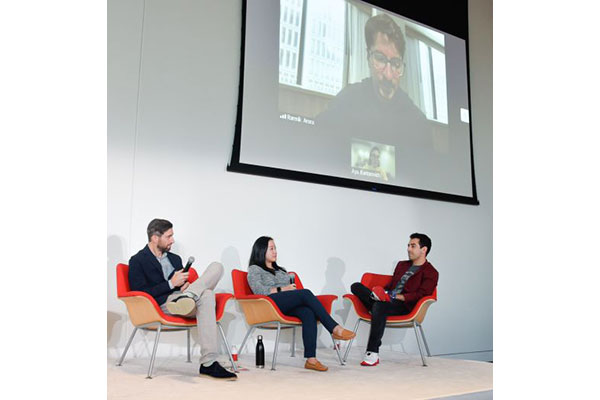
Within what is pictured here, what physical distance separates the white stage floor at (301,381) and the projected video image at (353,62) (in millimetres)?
2478

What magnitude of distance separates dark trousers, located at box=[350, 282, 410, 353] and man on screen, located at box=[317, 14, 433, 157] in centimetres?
172

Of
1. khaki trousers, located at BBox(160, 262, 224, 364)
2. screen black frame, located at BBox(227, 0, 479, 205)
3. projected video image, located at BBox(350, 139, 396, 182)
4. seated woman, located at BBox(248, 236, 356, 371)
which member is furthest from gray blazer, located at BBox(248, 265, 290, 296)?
projected video image, located at BBox(350, 139, 396, 182)

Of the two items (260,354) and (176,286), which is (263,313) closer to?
(260,354)

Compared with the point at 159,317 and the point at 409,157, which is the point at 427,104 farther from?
the point at 159,317

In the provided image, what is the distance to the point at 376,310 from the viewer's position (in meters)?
5.06

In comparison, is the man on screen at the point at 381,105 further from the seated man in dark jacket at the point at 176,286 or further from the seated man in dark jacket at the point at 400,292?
the seated man in dark jacket at the point at 176,286

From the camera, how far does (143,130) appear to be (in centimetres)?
507

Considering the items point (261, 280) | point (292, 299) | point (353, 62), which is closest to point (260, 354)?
point (292, 299)

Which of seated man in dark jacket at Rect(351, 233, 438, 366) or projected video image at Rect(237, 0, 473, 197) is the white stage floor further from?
projected video image at Rect(237, 0, 473, 197)

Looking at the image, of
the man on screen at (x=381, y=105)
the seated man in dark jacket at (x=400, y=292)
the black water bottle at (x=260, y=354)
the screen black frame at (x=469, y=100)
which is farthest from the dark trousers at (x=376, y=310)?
the man on screen at (x=381, y=105)

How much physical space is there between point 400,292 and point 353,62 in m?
2.50

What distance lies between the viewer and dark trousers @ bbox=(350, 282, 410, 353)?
4.93m
